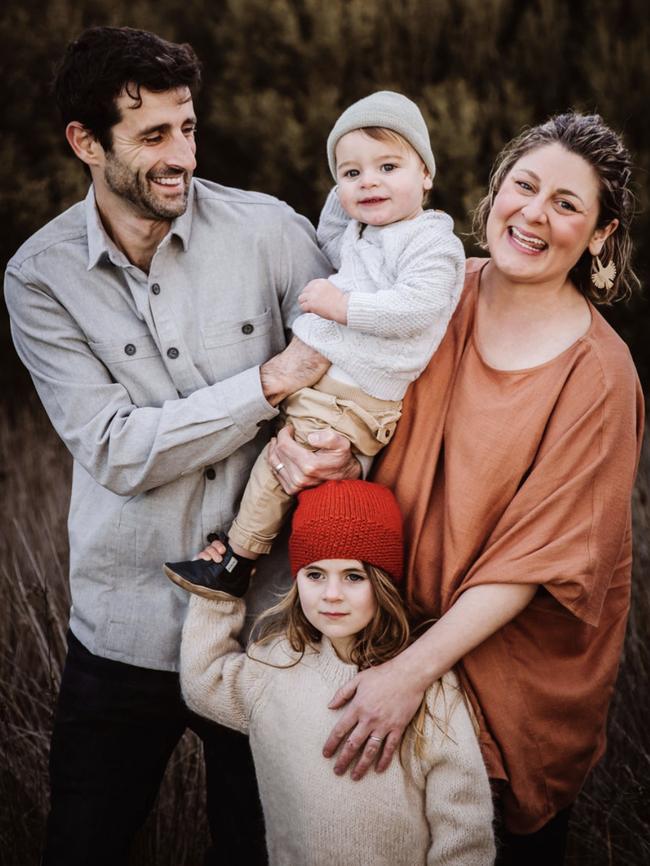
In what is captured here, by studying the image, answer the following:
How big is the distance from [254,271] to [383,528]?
79 centimetres

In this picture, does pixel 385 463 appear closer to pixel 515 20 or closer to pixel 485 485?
pixel 485 485

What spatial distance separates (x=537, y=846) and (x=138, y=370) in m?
1.63

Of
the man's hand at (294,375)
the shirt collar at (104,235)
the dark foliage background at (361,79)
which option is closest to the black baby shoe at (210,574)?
the man's hand at (294,375)

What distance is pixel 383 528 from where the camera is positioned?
235 cm

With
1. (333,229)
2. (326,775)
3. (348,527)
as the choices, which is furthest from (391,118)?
(326,775)

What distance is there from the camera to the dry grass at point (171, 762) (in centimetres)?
330

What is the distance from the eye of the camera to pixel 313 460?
2432 mm

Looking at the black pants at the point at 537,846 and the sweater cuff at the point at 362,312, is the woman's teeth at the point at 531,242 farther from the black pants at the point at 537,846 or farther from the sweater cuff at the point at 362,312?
the black pants at the point at 537,846

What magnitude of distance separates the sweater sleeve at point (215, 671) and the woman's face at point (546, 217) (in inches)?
44.8

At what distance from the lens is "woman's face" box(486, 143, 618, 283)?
7.88 ft

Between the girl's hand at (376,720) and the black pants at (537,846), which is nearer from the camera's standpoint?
the girl's hand at (376,720)

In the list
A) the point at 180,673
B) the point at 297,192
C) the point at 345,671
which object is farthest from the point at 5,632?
the point at 297,192

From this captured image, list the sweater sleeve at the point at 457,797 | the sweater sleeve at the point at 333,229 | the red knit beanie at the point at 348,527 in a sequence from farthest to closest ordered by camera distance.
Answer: the sweater sleeve at the point at 333,229
the red knit beanie at the point at 348,527
the sweater sleeve at the point at 457,797

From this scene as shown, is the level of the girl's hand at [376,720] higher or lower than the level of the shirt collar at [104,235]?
lower
